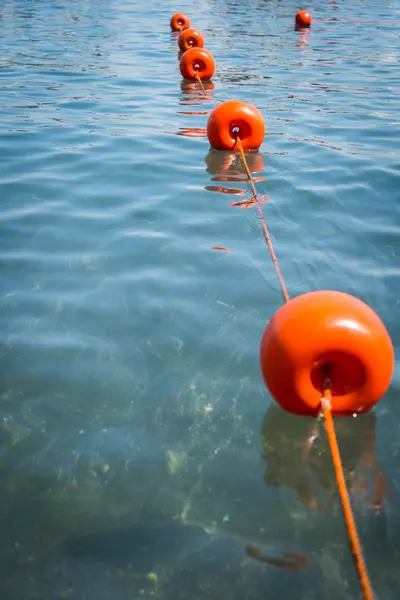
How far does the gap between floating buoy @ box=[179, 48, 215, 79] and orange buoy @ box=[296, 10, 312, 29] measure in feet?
32.8

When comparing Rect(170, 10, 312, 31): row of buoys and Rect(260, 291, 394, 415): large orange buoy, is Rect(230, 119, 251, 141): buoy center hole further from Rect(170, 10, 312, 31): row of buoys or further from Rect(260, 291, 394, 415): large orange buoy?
Rect(170, 10, 312, 31): row of buoys

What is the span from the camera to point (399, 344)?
4.53m

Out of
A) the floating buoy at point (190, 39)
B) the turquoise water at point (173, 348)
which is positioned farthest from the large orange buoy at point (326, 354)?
the floating buoy at point (190, 39)

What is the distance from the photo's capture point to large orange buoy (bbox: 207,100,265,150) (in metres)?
8.29

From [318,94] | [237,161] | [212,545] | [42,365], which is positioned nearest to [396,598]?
[212,545]

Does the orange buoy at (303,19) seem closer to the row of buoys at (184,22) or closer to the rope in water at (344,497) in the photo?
the row of buoys at (184,22)

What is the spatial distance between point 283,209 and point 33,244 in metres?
2.85

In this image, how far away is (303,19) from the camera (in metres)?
21.5

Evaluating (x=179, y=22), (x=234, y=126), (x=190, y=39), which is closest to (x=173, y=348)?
(x=234, y=126)

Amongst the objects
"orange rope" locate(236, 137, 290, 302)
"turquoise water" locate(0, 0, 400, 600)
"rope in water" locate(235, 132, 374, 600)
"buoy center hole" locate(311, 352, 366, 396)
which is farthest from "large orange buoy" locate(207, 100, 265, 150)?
"buoy center hole" locate(311, 352, 366, 396)

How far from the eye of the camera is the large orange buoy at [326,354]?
3195 millimetres

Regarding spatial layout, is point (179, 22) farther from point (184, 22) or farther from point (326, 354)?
point (326, 354)

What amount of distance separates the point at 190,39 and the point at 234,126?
8.54 metres

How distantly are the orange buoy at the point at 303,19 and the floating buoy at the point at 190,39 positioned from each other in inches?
293
